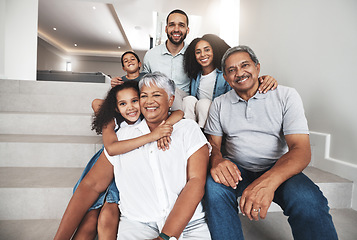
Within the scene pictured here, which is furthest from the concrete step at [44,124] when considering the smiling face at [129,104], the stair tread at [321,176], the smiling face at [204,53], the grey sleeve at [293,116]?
the stair tread at [321,176]

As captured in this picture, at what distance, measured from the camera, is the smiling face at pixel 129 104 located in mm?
1322

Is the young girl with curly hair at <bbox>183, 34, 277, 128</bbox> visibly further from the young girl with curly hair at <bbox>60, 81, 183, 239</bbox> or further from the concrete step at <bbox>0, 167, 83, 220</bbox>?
the concrete step at <bbox>0, 167, 83, 220</bbox>

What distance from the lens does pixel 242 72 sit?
1.24 m

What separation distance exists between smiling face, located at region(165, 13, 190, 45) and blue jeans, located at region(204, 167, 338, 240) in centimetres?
150

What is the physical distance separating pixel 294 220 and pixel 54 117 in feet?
7.23

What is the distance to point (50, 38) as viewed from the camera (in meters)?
9.96

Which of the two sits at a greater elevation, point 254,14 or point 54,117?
point 254,14

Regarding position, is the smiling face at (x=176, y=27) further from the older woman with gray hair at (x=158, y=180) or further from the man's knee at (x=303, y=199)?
the man's knee at (x=303, y=199)

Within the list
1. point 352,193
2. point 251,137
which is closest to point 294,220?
point 251,137

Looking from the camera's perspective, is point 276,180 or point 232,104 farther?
point 232,104

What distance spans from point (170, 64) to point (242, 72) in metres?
1.10

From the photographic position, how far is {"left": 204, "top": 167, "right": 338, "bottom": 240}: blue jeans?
2.89 feet

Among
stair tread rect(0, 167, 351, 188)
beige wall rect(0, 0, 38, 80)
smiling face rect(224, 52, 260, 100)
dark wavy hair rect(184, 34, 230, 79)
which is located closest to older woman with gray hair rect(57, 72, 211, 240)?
smiling face rect(224, 52, 260, 100)

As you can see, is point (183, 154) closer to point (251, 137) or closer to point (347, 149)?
point (251, 137)
